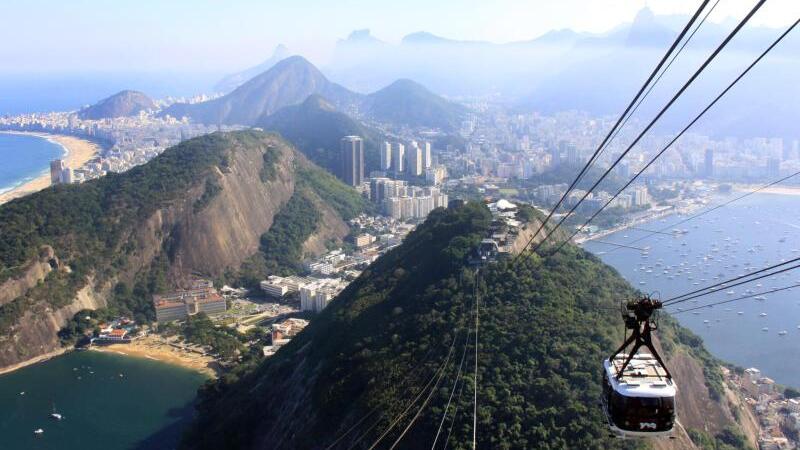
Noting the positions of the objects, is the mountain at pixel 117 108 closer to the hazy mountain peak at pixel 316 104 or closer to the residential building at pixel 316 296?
the hazy mountain peak at pixel 316 104

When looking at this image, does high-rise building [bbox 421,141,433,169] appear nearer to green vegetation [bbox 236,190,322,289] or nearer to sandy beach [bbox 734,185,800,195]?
green vegetation [bbox 236,190,322,289]

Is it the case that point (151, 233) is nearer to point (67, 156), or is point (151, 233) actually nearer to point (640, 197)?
point (640, 197)

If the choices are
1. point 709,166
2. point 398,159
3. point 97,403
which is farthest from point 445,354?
point 709,166

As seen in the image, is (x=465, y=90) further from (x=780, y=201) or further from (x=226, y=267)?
(x=226, y=267)

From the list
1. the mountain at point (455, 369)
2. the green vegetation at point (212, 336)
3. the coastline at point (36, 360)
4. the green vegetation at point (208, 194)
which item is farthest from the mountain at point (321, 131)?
the mountain at point (455, 369)

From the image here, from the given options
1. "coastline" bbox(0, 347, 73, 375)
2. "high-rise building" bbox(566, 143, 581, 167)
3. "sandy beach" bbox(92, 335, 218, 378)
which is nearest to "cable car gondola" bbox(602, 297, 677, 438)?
"sandy beach" bbox(92, 335, 218, 378)

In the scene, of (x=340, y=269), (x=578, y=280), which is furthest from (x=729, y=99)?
(x=578, y=280)
